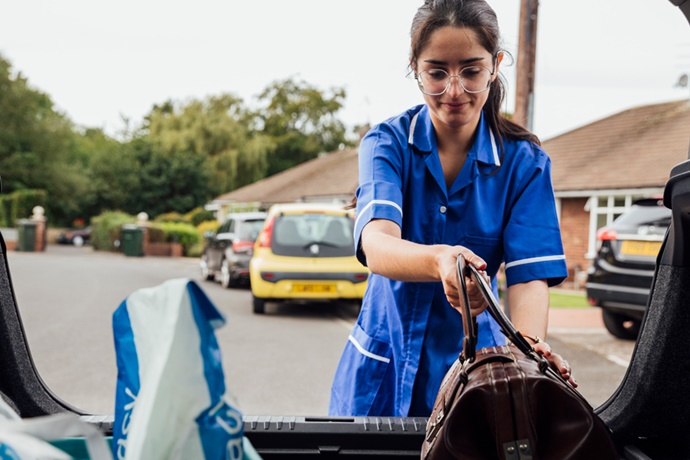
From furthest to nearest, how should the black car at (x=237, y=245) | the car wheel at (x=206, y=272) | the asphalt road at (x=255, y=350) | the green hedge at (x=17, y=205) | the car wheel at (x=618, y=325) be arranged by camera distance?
the green hedge at (x=17, y=205) < the car wheel at (x=206, y=272) < the black car at (x=237, y=245) < the car wheel at (x=618, y=325) < the asphalt road at (x=255, y=350)

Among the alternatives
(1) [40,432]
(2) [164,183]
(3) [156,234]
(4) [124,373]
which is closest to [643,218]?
(4) [124,373]

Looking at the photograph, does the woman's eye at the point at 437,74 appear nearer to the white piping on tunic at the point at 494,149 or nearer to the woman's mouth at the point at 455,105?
the woman's mouth at the point at 455,105

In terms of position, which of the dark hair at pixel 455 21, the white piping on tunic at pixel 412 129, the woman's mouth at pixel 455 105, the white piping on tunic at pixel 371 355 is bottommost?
the white piping on tunic at pixel 371 355

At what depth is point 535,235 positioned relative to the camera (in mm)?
1885

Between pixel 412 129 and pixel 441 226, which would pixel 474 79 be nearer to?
pixel 412 129

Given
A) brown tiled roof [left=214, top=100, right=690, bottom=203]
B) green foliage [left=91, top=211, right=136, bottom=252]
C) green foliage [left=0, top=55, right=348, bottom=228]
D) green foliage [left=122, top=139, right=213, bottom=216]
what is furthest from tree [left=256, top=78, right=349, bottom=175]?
brown tiled roof [left=214, top=100, right=690, bottom=203]

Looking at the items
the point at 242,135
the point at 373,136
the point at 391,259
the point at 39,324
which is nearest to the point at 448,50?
the point at 373,136

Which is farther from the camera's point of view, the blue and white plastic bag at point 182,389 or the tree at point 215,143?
the tree at point 215,143

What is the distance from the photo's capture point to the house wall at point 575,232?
75.3 ft

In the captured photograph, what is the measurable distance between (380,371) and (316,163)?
156 ft

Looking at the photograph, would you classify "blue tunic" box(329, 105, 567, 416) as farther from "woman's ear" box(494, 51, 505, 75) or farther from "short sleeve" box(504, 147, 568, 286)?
"woman's ear" box(494, 51, 505, 75)

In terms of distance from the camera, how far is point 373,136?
196 cm

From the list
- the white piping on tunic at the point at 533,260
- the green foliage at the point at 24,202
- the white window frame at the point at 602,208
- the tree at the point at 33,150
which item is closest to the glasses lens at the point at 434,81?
the white piping on tunic at the point at 533,260

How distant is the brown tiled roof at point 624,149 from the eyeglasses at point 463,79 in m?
20.6
